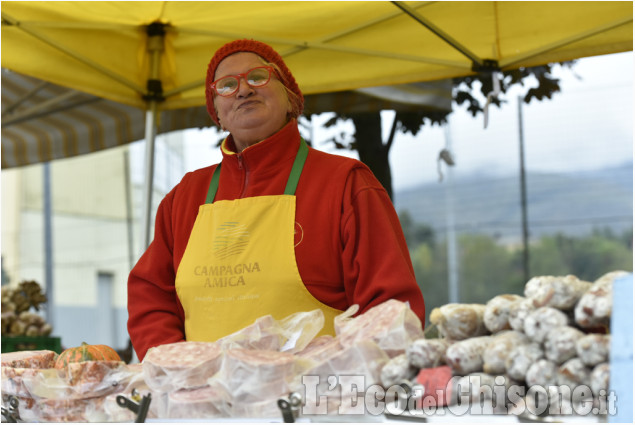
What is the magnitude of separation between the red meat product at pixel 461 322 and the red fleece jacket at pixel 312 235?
612 mm

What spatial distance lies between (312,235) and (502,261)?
4.79 meters

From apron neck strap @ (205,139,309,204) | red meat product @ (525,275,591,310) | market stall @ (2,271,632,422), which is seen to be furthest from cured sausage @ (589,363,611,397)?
apron neck strap @ (205,139,309,204)

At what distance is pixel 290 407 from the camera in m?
1.11

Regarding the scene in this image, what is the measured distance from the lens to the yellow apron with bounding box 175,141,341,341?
198cm

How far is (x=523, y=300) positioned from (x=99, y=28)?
2.88 metres

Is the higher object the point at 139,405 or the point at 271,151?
the point at 271,151

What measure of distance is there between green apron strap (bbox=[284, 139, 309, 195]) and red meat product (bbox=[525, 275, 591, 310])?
1.13m

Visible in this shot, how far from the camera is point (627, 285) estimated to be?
0.96 metres

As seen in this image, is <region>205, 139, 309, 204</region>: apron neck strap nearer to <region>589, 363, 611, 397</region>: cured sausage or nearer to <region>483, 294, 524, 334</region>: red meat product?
<region>483, 294, 524, 334</region>: red meat product

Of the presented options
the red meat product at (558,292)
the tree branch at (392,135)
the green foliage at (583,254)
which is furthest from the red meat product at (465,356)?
the green foliage at (583,254)

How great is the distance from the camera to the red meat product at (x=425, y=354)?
111 cm

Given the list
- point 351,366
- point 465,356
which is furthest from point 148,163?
point 465,356

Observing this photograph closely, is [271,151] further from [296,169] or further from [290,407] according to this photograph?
[290,407]

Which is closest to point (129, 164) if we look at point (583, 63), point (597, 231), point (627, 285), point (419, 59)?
point (419, 59)
